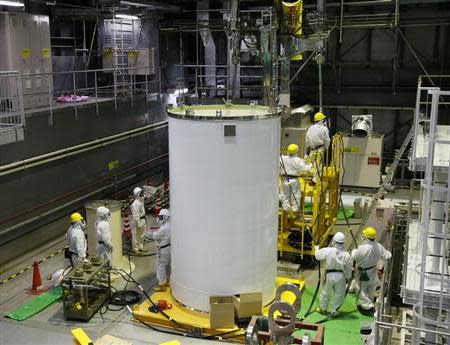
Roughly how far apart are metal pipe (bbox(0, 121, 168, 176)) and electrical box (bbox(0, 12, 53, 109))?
1160 mm

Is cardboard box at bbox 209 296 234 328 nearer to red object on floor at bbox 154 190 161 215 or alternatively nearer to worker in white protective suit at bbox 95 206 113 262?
worker in white protective suit at bbox 95 206 113 262

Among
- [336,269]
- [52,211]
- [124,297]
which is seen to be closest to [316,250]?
[336,269]

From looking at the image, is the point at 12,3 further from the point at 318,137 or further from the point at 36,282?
the point at 318,137

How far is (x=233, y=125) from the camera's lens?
7.13 m

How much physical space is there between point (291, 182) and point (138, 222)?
3079 millimetres

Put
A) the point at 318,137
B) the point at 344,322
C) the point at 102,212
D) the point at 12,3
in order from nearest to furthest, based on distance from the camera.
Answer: the point at 344,322 < the point at 102,212 < the point at 12,3 < the point at 318,137

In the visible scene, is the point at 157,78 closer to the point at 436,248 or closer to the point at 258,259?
the point at 258,259

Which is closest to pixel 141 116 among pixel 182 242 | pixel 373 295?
pixel 182 242

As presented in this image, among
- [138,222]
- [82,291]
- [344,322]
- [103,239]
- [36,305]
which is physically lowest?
[344,322]

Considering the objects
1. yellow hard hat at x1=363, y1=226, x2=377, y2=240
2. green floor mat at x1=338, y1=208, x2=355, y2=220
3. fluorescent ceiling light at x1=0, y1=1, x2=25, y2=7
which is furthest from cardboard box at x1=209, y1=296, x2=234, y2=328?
fluorescent ceiling light at x1=0, y1=1, x2=25, y2=7

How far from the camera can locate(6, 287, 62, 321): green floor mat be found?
8.09m

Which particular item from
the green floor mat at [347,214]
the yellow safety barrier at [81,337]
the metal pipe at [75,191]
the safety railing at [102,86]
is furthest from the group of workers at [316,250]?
the safety railing at [102,86]

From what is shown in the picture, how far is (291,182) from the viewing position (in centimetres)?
1003

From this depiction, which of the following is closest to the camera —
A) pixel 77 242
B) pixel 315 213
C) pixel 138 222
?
pixel 77 242
